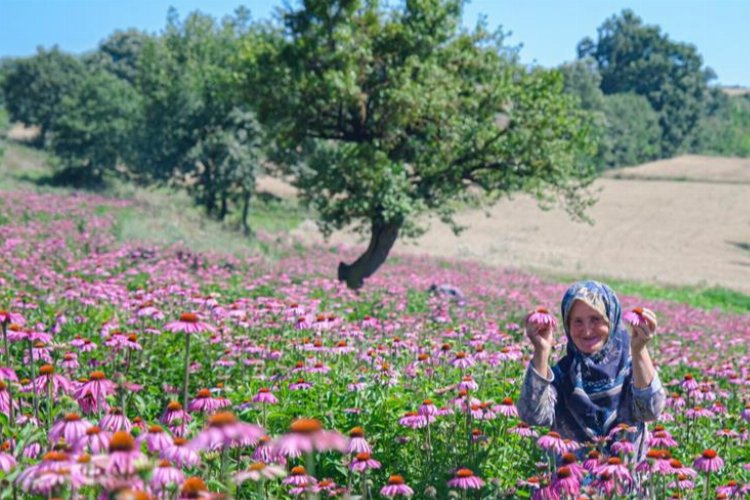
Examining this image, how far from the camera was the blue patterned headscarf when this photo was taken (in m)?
3.74

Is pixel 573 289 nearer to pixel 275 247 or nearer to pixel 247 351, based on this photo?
pixel 247 351

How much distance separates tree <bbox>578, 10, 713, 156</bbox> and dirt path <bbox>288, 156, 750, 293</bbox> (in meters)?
27.8

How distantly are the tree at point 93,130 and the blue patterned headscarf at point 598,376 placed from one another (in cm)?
4086

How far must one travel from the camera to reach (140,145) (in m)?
35.2

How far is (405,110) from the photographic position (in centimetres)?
1348

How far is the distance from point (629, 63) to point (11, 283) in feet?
372

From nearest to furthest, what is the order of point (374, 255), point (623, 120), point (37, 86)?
point (374, 255)
point (37, 86)
point (623, 120)

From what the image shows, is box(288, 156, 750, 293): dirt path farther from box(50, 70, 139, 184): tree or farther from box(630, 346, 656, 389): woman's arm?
box(630, 346, 656, 389): woman's arm

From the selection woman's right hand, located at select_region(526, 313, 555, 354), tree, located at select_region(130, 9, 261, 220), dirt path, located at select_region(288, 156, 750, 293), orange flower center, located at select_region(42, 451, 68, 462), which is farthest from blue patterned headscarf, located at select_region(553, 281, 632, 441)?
tree, located at select_region(130, 9, 261, 220)

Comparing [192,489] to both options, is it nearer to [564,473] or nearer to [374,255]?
[564,473]

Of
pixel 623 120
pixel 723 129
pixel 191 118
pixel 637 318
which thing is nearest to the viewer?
pixel 637 318

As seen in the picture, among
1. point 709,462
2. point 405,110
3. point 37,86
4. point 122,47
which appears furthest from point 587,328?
point 122,47

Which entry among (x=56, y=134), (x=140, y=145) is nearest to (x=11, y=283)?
(x=140, y=145)

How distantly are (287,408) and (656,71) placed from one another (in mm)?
108692
